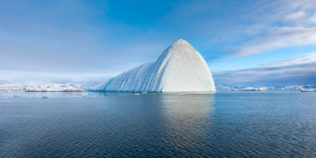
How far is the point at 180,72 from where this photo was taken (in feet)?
407

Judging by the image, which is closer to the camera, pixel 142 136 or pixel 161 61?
pixel 142 136

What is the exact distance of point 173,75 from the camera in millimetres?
120500

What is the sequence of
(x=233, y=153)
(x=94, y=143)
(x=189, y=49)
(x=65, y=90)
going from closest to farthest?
(x=233, y=153) < (x=94, y=143) < (x=189, y=49) < (x=65, y=90)

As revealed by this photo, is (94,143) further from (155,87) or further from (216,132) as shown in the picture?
(155,87)

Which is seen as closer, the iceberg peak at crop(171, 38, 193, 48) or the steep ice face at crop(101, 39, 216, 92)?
the steep ice face at crop(101, 39, 216, 92)

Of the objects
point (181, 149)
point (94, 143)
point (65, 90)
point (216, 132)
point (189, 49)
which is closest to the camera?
point (181, 149)

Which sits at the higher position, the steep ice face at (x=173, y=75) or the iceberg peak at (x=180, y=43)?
the iceberg peak at (x=180, y=43)

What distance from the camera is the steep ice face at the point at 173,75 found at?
119 m

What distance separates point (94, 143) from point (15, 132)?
12020mm

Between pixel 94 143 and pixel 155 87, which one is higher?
pixel 155 87

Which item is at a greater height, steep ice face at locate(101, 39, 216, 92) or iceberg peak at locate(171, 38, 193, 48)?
iceberg peak at locate(171, 38, 193, 48)

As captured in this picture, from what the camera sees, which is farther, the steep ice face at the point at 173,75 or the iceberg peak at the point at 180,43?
the iceberg peak at the point at 180,43

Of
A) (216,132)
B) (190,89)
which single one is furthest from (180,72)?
(216,132)

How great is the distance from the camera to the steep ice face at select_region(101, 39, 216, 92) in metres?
119
